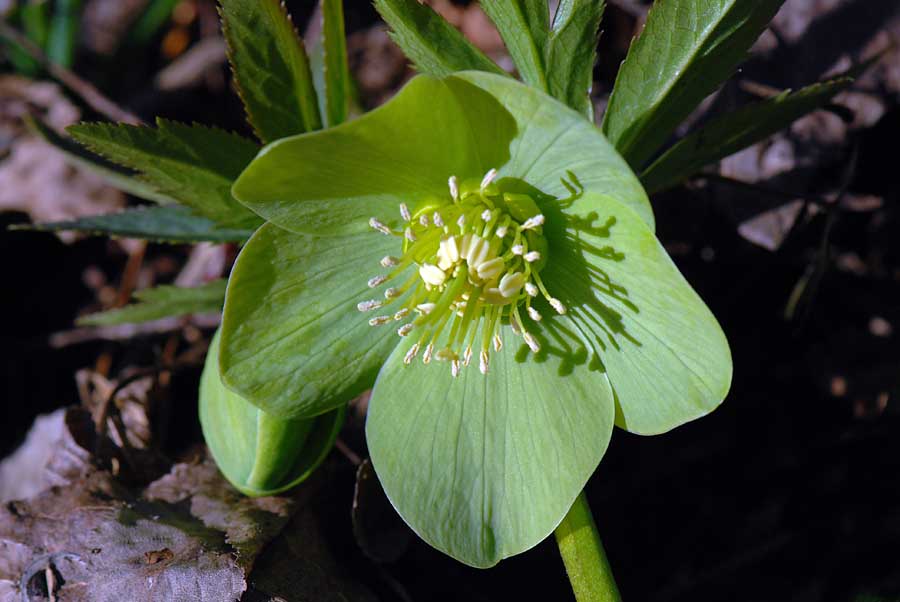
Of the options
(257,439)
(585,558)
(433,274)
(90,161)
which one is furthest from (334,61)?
(585,558)

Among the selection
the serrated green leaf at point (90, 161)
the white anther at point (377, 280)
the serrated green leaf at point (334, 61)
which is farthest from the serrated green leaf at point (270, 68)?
the serrated green leaf at point (90, 161)

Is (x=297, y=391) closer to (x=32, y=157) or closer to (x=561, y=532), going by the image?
(x=561, y=532)

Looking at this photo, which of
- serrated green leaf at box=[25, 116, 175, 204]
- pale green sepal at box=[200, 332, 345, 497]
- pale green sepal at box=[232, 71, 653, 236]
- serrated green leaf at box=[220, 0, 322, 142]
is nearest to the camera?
pale green sepal at box=[232, 71, 653, 236]

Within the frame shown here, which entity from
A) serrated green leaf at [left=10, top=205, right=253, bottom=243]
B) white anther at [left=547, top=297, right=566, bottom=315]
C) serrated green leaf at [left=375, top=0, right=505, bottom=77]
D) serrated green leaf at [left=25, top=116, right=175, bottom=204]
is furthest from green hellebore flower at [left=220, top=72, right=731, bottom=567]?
serrated green leaf at [left=25, top=116, right=175, bottom=204]

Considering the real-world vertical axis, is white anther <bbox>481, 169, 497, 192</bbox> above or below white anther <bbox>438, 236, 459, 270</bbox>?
above

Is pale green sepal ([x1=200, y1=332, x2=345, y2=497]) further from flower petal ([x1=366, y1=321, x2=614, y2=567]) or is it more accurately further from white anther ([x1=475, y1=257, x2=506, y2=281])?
white anther ([x1=475, y1=257, x2=506, y2=281])

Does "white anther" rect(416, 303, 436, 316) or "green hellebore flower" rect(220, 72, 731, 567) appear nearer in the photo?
"green hellebore flower" rect(220, 72, 731, 567)

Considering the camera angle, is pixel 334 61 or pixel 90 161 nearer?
pixel 334 61

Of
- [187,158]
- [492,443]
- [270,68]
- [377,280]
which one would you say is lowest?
[492,443]

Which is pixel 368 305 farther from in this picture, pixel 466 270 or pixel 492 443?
pixel 492 443
